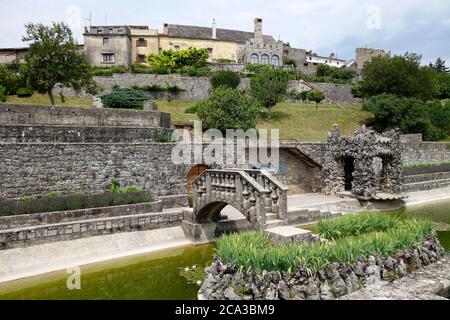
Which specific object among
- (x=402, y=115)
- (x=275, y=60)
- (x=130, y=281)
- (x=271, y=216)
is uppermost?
(x=275, y=60)

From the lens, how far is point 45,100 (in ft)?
110

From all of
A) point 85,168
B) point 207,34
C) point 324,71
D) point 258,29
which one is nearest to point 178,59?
point 207,34

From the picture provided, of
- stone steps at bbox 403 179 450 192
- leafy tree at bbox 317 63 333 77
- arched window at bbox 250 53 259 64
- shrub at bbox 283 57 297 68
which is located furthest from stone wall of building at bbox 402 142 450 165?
arched window at bbox 250 53 259 64

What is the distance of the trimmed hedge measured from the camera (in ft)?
46.2

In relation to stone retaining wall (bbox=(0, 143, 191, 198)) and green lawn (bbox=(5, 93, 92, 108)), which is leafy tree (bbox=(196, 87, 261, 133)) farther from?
green lawn (bbox=(5, 93, 92, 108))

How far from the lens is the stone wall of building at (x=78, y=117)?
18047 millimetres

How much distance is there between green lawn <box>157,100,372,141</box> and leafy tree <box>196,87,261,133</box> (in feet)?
16.4

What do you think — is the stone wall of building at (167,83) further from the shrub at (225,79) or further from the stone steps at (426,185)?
the stone steps at (426,185)

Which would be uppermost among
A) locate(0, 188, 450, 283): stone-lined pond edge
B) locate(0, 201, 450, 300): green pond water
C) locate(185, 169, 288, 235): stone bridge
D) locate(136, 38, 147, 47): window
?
locate(136, 38, 147, 47): window

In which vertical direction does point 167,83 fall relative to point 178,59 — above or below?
below

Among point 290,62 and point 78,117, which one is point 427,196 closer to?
point 78,117

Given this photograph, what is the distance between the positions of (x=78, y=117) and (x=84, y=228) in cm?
743

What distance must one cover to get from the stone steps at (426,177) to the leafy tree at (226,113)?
37.6 feet

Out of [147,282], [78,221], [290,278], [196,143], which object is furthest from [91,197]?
[290,278]
